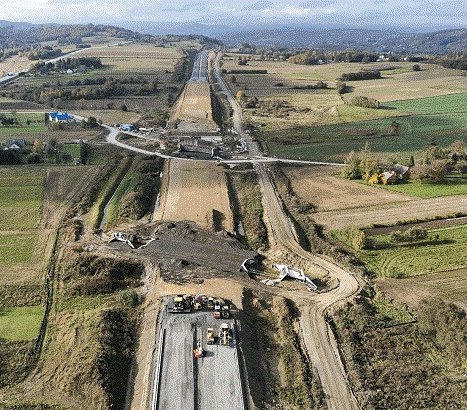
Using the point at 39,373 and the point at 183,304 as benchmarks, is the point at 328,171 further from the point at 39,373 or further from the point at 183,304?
the point at 39,373

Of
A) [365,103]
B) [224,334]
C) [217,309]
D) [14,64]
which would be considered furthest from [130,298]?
[14,64]

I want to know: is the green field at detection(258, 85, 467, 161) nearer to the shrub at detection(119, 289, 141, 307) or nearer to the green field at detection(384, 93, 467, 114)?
the green field at detection(384, 93, 467, 114)

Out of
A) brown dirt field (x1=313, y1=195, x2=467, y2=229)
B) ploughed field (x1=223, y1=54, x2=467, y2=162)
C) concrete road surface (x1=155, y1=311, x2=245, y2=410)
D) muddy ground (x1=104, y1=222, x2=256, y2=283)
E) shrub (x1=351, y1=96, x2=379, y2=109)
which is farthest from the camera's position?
shrub (x1=351, y1=96, x2=379, y2=109)

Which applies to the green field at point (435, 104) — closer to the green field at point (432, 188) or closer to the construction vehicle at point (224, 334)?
the green field at point (432, 188)

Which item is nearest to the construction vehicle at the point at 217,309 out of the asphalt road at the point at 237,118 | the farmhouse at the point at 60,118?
the asphalt road at the point at 237,118

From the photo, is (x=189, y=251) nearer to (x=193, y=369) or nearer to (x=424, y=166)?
(x=193, y=369)

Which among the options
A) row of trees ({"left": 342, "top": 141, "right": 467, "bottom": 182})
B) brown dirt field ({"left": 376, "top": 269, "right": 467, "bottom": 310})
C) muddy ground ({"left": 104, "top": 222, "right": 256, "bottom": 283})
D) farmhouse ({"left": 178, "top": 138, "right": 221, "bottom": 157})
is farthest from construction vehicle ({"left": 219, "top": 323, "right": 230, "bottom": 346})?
farmhouse ({"left": 178, "top": 138, "right": 221, "bottom": 157})
